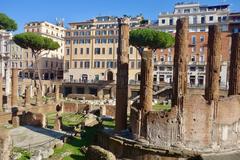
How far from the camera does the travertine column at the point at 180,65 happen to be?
17.4 metres

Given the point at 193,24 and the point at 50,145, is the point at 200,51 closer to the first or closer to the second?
the point at 193,24

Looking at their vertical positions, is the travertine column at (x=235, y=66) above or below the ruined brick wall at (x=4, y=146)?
above

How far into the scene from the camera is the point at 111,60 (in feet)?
217

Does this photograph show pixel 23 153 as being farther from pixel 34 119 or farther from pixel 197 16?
pixel 197 16

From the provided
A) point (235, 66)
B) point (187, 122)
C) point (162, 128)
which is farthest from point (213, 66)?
point (162, 128)

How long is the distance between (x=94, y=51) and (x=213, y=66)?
51.1m

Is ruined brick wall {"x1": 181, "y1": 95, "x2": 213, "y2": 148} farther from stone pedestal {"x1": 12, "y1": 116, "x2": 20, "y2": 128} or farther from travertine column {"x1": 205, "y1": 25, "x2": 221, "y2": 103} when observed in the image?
stone pedestal {"x1": 12, "y1": 116, "x2": 20, "y2": 128}

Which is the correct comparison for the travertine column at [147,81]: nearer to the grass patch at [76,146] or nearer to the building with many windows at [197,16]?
the grass patch at [76,146]

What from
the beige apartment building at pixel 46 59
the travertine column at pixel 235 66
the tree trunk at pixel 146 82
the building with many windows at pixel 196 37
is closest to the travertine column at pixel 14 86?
the tree trunk at pixel 146 82

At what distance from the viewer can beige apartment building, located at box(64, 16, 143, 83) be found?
214 feet

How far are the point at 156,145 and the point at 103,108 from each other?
1985cm

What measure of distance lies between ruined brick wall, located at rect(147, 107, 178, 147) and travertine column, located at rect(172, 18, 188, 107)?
2.82ft

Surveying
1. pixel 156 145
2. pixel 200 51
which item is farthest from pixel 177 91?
pixel 200 51

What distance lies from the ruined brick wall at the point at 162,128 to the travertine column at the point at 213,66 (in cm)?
258
